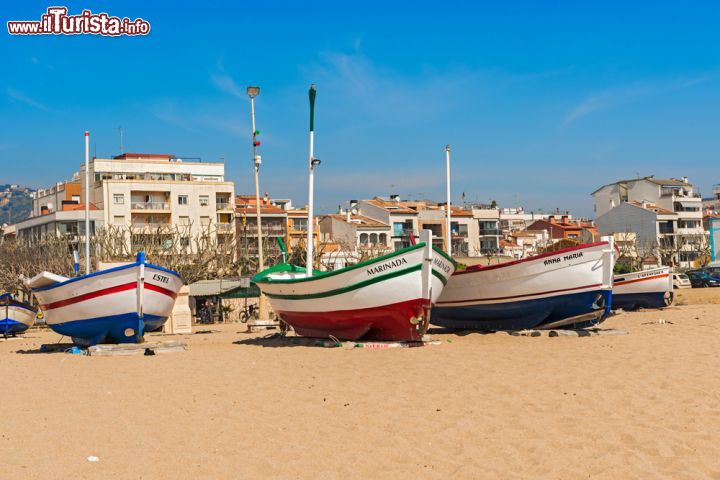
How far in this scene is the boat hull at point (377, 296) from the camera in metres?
15.9

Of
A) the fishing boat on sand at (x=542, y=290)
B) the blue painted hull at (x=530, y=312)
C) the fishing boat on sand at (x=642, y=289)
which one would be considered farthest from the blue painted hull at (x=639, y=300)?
the fishing boat on sand at (x=542, y=290)

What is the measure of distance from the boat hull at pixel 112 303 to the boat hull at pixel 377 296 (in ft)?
9.50

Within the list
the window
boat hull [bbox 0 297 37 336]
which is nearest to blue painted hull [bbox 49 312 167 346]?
boat hull [bbox 0 297 37 336]

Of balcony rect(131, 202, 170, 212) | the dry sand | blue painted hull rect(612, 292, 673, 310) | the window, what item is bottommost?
the dry sand

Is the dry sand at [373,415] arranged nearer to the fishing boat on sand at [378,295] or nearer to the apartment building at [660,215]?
the fishing boat on sand at [378,295]

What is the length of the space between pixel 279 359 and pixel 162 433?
21.0 ft

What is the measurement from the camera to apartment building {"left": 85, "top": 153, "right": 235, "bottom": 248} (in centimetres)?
6594

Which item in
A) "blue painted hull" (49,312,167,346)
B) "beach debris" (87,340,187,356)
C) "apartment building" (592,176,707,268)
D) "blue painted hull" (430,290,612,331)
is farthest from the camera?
"apartment building" (592,176,707,268)

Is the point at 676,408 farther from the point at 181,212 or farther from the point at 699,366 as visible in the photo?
the point at 181,212

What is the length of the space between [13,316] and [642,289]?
21725 mm

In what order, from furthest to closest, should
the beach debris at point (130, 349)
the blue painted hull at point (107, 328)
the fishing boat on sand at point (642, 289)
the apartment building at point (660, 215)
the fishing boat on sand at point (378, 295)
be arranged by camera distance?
the apartment building at point (660, 215) → the fishing boat on sand at point (642, 289) → the blue painted hull at point (107, 328) → the beach debris at point (130, 349) → the fishing boat on sand at point (378, 295)

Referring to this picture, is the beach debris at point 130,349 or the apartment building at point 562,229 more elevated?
the apartment building at point 562,229

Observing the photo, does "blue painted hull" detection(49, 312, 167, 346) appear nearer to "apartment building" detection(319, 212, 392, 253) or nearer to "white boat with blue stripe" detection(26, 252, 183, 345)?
"white boat with blue stripe" detection(26, 252, 183, 345)

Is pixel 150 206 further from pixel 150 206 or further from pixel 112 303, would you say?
pixel 112 303
